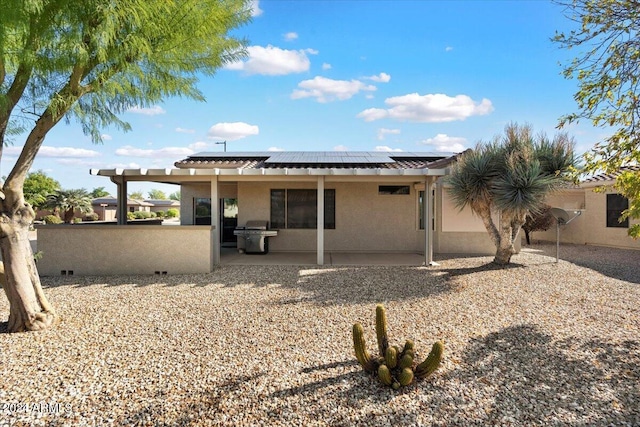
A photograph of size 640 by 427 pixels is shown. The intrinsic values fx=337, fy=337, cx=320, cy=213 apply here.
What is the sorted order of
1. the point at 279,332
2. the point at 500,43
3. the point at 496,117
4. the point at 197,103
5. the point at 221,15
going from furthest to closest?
the point at 496,117 → the point at 500,43 → the point at 197,103 → the point at 221,15 → the point at 279,332

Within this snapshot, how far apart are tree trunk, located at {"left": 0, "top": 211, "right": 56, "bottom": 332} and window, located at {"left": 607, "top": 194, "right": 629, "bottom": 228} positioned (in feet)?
62.5

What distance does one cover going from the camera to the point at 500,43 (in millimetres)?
9578

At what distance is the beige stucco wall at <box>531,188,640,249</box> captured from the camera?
14273mm

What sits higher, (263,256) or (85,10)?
(85,10)

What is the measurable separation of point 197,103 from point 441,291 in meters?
6.47

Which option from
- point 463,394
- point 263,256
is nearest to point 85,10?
point 463,394

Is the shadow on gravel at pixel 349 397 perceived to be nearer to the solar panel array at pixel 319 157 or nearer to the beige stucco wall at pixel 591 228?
the solar panel array at pixel 319 157

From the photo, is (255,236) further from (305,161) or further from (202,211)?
(202,211)

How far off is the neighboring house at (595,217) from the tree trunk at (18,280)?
51.1ft

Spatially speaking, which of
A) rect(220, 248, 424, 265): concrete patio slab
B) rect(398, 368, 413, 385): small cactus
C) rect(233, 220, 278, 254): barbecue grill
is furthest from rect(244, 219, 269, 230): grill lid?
rect(398, 368, 413, 385): small cactus

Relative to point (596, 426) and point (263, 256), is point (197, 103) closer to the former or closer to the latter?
point (263, 256)

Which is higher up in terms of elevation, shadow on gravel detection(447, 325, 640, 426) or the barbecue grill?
the barbecue grill

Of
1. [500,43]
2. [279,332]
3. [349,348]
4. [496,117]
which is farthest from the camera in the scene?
[496,117]

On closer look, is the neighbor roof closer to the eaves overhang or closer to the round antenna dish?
the eaves overhang
